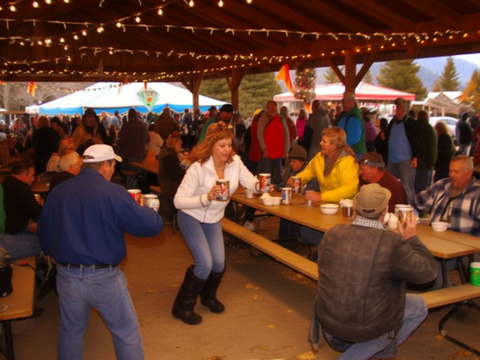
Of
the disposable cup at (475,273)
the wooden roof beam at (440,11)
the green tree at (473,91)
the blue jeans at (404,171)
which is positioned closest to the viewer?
the disposable cup at (475,273)

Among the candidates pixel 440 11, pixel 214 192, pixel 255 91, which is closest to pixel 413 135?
pixel 440 11

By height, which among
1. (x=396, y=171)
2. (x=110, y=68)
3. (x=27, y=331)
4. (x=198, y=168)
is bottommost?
(x=27, y=331)

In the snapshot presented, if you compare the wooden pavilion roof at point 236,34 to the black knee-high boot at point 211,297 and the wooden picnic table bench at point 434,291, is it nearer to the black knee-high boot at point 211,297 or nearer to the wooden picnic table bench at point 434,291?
the wooden picnic table bench at point 434,291

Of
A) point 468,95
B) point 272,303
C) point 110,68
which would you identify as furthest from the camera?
point 468,95

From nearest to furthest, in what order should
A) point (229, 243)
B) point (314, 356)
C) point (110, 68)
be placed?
point (314, 356)
point (229, 243)
point (110, 68)

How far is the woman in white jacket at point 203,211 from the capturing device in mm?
4184

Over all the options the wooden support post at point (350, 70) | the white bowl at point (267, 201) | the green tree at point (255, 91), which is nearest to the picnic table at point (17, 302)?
the white bowl at point (267, 201)

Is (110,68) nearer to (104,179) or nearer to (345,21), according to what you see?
(345,21)

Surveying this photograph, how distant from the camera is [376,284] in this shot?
2.76m

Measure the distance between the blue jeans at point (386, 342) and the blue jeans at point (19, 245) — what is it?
2630 millimetres

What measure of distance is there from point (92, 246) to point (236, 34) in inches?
446

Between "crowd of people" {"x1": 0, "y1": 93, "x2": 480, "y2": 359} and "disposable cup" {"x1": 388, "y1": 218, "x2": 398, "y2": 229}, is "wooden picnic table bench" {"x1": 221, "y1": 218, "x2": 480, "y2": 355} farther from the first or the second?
"disposable cup" {"x1": 388, "y1": 218, "x2": 398, "y2": 229}

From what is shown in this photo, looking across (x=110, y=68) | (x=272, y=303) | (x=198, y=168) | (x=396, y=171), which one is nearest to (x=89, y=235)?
(x=198, y=168)

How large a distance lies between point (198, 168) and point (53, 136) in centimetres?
730
